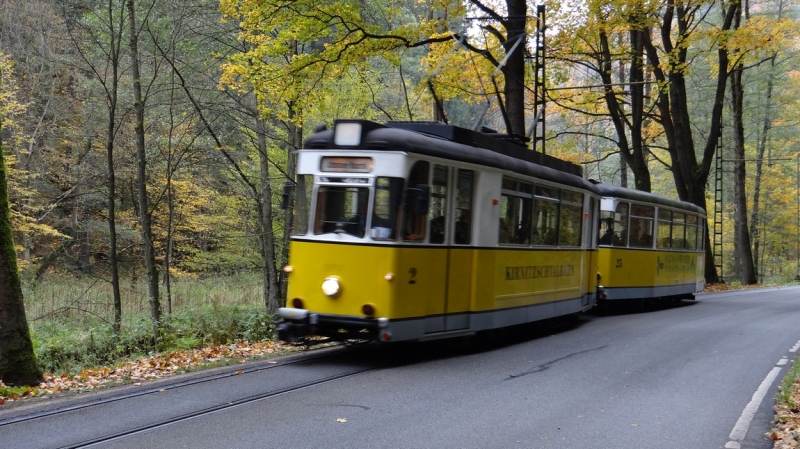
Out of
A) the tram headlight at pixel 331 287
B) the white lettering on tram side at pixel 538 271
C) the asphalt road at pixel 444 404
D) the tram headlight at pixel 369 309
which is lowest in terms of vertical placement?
the asphalt road at pixel 444 404

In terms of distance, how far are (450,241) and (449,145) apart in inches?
56.6

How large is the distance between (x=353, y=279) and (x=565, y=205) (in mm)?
6320

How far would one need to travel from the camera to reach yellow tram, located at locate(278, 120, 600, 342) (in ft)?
29.3

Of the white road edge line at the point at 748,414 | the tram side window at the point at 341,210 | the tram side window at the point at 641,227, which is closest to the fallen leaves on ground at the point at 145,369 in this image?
the tram side window at the point at 341,210

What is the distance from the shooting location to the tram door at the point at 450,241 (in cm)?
963

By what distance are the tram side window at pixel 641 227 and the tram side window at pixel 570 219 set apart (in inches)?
167

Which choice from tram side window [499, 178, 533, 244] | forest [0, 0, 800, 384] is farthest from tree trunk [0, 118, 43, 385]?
tram side window [499, 178, 533, 244]

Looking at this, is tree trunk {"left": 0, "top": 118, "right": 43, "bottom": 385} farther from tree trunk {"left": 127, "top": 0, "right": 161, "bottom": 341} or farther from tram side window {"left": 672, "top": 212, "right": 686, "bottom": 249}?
tram side window {"left": 672, "top": 212, "right": 686, "bottom": 249}

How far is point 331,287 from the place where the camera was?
29.7ft

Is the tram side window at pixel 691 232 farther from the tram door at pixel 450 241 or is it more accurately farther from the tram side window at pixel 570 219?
the tram door at pixel 450 241

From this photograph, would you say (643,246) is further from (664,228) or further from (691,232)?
(691,232)

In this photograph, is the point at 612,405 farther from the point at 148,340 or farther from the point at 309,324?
the point at 148,340

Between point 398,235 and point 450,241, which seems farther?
point 450,241

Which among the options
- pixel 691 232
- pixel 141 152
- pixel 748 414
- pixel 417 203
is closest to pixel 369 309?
pixel 417 203
